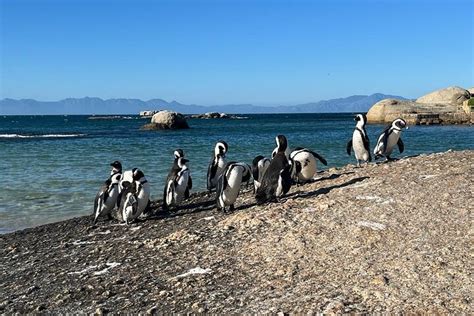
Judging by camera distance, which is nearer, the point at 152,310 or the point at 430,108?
the point at 152,310

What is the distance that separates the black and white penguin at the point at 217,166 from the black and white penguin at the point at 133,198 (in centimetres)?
222

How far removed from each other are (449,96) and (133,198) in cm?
6902

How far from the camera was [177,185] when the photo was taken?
10.7 metres

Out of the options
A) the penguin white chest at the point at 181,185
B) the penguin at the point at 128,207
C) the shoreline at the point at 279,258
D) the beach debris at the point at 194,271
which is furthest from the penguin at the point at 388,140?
the beach debris at the point at 194,271

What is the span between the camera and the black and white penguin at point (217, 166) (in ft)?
39.4

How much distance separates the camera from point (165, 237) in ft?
25.2

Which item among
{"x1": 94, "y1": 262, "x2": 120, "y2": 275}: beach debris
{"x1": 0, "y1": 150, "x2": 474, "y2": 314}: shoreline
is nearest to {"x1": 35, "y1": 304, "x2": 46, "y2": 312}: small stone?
{"x1": 0, "y1": 150, "x2": 474, "y2": 314}: shoreline

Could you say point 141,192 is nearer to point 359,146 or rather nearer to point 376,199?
point 376,199

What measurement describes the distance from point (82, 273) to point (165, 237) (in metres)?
1.40

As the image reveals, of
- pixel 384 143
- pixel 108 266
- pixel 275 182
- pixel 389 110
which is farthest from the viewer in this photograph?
pixel 389 110

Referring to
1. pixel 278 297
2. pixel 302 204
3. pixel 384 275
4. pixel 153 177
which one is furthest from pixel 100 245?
pixel 153 177

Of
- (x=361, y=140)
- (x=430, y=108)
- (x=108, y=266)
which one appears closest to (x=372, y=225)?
(x=108, y=266)

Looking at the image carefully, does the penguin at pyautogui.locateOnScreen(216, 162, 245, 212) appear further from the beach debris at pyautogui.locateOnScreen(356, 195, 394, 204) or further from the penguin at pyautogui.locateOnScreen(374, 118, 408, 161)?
the penguin at pyautogui.locateOnScreen(374, 118, 408, 161)

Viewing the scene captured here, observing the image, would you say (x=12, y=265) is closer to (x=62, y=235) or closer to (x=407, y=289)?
(x=62, y=235)
